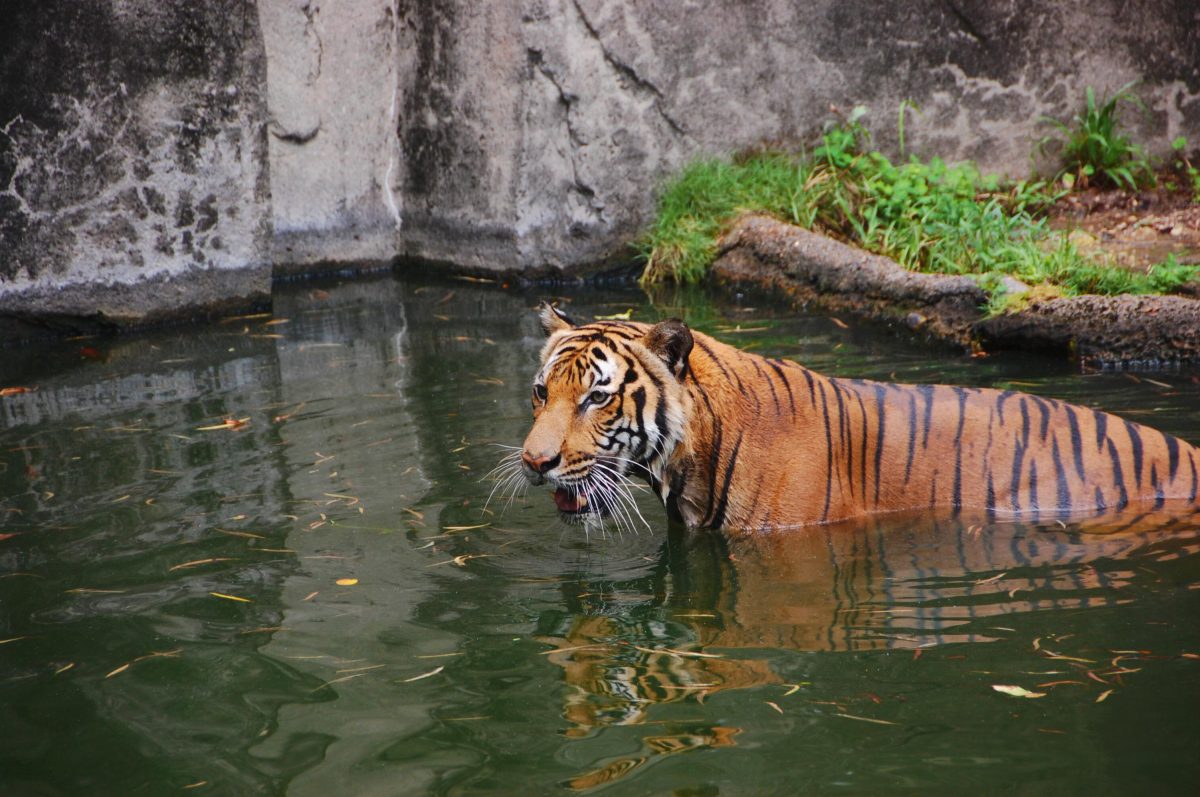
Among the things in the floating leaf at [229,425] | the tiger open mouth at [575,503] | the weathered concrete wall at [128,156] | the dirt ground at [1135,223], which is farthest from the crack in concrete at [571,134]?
the tiger open mouth at [575,503]

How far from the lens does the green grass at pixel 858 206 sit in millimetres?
7230

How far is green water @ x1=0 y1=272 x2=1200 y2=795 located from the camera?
2654mm

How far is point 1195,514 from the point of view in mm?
3854

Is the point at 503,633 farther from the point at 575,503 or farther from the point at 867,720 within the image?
the point at 867,720

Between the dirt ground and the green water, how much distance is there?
2.05 meters

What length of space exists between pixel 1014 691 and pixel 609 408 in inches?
54.9

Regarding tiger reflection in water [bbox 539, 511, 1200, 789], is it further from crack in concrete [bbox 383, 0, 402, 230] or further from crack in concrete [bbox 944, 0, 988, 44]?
crack in concrete [bbox 383, 0, 402, 230]

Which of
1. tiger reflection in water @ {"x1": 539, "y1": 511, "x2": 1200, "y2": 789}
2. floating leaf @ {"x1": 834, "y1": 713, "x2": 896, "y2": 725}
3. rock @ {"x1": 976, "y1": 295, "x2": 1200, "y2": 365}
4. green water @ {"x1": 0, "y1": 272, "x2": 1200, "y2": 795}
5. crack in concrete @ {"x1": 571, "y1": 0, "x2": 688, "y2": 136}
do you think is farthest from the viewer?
crack in concrete @ {"x1": 571, "y1": 0, "x2": 688, "y2": 136}

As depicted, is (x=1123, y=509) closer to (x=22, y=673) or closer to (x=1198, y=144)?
(x=22, y=673)

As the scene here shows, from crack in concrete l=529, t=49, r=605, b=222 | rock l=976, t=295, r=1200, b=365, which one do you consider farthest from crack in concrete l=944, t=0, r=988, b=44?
rock l=976, t=295, r=1200, b=365

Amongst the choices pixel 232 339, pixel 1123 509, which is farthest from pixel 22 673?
pixel 232 339

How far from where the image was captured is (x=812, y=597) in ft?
11.7

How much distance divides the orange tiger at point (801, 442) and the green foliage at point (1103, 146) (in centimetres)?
486

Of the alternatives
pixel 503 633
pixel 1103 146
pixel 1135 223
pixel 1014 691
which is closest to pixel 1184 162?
pixel 1103 146
